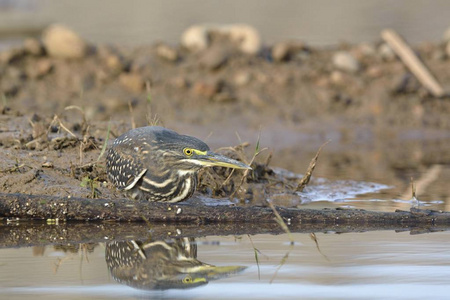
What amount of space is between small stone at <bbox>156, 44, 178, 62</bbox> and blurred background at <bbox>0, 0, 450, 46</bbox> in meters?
4.42

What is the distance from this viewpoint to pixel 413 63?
14.2 metres

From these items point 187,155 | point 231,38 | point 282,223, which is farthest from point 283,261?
point 231,38

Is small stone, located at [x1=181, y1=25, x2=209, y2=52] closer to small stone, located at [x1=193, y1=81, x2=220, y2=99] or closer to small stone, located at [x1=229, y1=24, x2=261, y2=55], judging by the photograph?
small stone, located at [x1=229, y1=24, x2=261, y2=55]

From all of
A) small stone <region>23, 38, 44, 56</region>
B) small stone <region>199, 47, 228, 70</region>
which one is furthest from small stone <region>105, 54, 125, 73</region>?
small stone <region>199, 47, 228, 70</region>

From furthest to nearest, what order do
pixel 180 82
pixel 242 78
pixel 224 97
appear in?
pixel 242 78 → pixel 180 82 → pixel 224 97

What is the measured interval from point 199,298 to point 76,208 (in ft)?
7.52

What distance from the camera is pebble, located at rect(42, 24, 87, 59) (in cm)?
1416

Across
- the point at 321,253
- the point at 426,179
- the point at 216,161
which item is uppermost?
the point at 426,179

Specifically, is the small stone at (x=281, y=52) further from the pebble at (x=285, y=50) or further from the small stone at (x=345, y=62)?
the small stone at (x=345, y=62)

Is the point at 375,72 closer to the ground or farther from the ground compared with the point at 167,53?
closer to the ground

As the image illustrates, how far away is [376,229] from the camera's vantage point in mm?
7164

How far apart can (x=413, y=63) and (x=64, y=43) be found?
195 inches

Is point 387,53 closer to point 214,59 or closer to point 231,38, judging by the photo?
point 231,38

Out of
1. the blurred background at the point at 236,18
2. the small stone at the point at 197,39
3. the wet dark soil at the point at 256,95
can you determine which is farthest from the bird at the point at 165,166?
the blurred background at the point at 236,18
